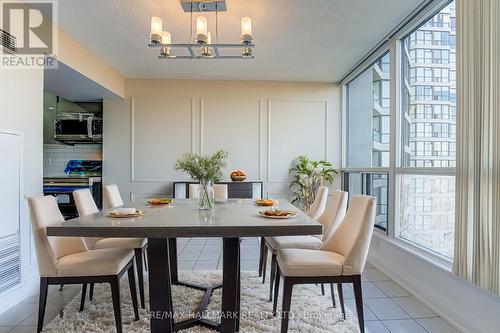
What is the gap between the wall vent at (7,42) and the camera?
2.50 meters

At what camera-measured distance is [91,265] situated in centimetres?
201

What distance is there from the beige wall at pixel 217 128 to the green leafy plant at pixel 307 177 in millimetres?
155

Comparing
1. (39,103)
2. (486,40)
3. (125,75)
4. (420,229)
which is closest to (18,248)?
(39,103)

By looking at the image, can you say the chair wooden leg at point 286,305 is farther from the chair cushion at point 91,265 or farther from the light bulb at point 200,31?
the light bulb at point 200,31

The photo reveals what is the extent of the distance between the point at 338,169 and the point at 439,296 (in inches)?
126

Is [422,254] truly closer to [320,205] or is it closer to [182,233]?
[320,205]

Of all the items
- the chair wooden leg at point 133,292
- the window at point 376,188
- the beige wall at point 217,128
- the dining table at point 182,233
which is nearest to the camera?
the dining table at point 182,233

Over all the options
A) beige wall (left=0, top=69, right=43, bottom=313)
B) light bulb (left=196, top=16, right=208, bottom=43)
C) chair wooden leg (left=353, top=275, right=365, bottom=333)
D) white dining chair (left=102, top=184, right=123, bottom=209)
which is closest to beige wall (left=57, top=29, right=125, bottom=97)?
beige wall (left=0, top=69, right=43, bottom=313)

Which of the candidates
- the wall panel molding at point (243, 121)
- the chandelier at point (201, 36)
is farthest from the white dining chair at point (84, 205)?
the wall panel molding at point (243, 121)

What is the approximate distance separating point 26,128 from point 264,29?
2.56 metres

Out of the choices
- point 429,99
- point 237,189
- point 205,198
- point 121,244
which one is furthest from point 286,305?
point 237,189

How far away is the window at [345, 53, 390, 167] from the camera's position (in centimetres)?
388

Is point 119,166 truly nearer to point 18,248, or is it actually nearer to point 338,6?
point 18,248

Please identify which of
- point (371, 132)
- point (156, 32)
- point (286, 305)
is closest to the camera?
point (286, 305)
